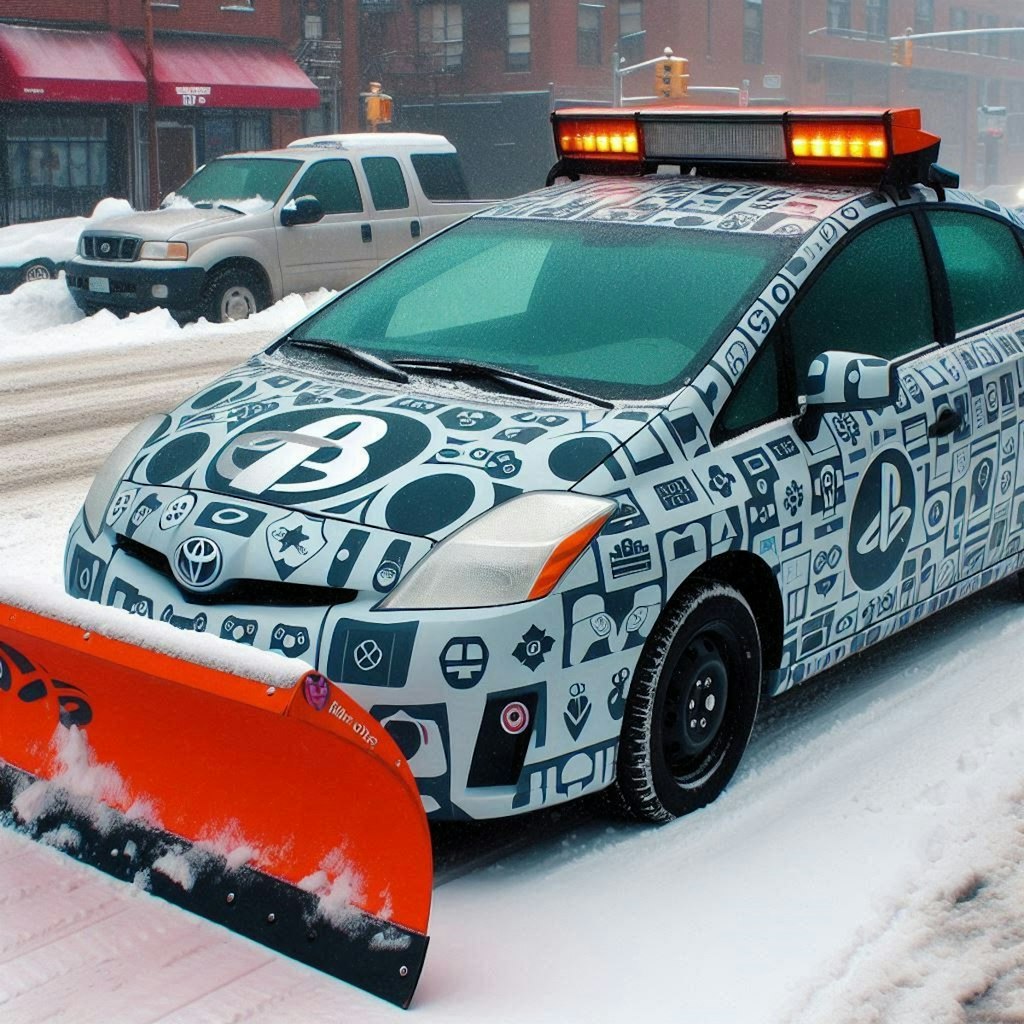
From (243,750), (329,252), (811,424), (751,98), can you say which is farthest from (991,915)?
(751,98)

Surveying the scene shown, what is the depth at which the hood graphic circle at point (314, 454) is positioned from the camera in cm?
400

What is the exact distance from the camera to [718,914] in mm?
3836

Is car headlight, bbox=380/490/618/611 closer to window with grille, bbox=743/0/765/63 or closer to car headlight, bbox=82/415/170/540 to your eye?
car headlight, bbox=82/415/170/540

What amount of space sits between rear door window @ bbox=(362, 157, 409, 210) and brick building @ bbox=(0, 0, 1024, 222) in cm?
1919

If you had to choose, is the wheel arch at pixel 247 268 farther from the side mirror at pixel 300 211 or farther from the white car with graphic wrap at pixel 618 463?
the white car with graphic wrap at pixel 618 463

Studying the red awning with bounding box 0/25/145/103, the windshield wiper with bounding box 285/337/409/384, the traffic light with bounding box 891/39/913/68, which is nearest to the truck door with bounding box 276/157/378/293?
the windshield wiper with bounding box 285/337/409/384

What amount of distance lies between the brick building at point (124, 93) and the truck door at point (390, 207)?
19196 millimetres

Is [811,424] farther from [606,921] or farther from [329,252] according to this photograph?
[329,252]

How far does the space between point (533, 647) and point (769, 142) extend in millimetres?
2325

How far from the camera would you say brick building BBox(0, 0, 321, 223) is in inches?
1341

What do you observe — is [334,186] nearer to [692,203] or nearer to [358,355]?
[692,203]

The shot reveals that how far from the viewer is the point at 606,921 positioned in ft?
12.5

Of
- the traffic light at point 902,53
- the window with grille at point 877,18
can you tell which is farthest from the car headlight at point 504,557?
the window with grille at point 877,18

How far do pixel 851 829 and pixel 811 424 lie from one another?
1.10 meters
